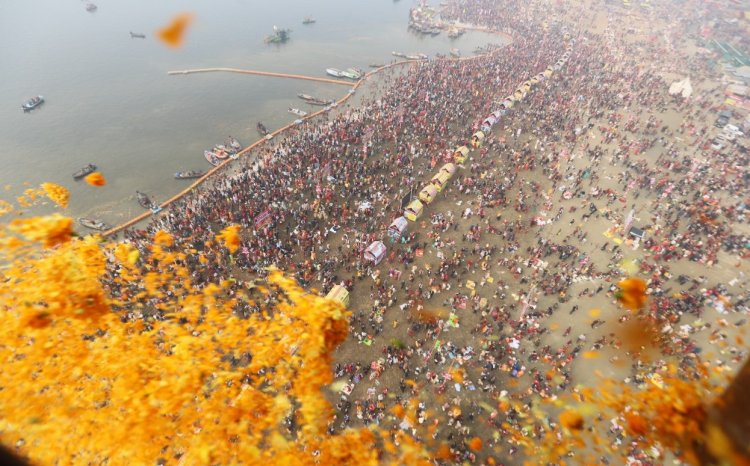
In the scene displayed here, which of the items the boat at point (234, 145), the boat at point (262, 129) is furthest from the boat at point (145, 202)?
the boat at point (262, 129)

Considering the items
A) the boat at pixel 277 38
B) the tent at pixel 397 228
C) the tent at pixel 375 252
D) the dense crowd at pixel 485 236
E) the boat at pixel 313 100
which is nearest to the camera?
the dense crowd at pixel 485 236

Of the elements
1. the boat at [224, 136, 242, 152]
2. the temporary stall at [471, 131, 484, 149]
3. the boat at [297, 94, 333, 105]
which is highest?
the boat at [297, 94, 333, 105]

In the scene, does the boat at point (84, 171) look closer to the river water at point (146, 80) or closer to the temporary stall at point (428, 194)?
the river water at point (146, 80)

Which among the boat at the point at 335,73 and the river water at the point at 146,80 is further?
the boat at the point at 335,73

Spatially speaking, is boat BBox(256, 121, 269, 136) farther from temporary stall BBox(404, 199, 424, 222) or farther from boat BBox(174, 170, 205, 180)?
temporary stall BBox(404, 199, 424, 222)

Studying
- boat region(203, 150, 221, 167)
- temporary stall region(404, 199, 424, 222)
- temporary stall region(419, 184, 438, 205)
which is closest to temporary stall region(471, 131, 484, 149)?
temporary stall region(419, 184, 438, 205)

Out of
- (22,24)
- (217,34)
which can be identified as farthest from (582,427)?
(22,24)

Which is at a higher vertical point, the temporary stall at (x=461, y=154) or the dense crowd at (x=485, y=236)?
the temporary stall at (x=461, y=154)
